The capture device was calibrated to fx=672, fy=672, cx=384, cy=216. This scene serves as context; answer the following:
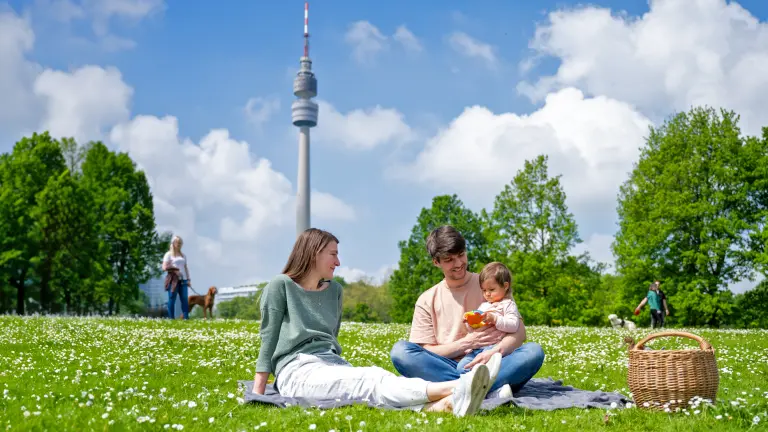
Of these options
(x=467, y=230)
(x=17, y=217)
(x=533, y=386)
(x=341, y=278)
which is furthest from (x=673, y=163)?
(x=341, y=278)

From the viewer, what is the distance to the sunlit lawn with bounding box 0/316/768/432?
20.4 feet

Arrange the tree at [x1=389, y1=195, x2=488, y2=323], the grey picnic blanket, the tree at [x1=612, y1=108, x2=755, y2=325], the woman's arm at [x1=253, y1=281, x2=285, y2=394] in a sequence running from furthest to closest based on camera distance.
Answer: the tree at [x1=389, y1=195, x2=488, y2=323], the tree at [x1=612, y1=108, x2=755, y2=325], the woman's arm at [x1=253, y1=281, x2=285, y2=394], the grey picnic blanket

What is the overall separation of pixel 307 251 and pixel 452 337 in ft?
6.82

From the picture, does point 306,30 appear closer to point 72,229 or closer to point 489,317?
point 72,229

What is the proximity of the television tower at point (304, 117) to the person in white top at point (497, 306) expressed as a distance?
13092 centimetres

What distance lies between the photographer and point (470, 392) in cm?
640

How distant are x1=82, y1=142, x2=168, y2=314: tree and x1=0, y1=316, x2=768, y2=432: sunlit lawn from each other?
3640 cm

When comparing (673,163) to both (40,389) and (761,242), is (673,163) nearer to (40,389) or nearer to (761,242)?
(761,242)

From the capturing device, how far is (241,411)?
6.80 m

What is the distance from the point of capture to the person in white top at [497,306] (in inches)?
301

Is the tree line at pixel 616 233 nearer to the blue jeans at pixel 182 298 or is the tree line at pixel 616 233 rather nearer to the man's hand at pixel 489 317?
the blue jeans at pixel 182 298

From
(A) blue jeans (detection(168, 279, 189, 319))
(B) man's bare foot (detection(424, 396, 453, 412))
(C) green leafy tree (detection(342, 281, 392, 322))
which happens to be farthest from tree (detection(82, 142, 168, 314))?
(B) man's bare foot (detection(424, 396, 453, 412))

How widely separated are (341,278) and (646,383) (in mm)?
89068

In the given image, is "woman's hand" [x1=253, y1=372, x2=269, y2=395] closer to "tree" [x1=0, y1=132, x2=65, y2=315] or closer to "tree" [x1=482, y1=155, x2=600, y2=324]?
"tree" [x1=482, y1=155, x2=600, y2=324]
